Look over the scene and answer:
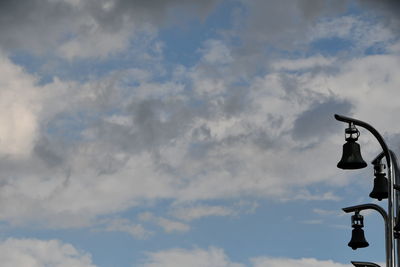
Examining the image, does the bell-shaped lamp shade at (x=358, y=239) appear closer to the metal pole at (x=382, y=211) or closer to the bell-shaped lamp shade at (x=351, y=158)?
the metal pole at (x=382, y=211)

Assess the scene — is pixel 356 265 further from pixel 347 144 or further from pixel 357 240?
pixel 347 144

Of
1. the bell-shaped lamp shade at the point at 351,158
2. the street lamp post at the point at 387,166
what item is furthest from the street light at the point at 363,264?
the bell-shaped lamp shade at the point at 351,158

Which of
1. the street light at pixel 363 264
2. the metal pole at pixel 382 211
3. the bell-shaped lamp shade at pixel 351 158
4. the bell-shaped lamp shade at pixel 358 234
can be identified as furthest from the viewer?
the bell-shaped lamp shade at pixel 358 234

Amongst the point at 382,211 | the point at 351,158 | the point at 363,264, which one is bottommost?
the point at 363,264

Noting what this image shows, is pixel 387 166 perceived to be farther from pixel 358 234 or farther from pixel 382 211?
pixel 358 234

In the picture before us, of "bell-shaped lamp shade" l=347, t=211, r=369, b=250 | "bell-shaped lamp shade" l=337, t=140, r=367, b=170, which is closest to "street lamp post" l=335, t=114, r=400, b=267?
"bell-shaped lamp shade" l=337, t=140, r=367, b=170

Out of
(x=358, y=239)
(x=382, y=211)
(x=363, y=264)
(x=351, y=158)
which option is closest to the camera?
(x=351, y=158)

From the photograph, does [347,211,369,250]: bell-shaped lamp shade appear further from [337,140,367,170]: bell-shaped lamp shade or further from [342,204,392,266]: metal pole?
[337,140,367,170]: bell-shaped lamp shade

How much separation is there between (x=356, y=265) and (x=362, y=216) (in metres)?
1.11

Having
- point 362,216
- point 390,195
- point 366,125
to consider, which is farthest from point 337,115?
point 362,216

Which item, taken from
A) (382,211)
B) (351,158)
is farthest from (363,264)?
(351,158)

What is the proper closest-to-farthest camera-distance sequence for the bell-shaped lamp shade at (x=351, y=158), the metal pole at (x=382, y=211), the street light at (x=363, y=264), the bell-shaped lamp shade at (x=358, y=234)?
1. the metal pole at (x=382, y=211)
2. the bell-shaped lamp shade at (x=351, y=158)
3. the street light at (x=363, y=264)
4. the bell-shaped lamp shade at (x=358, y=234)

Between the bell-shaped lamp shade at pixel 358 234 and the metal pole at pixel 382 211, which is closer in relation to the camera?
the metal pole at pixel 382 211

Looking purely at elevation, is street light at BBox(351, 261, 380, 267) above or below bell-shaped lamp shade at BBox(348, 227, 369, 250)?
below
